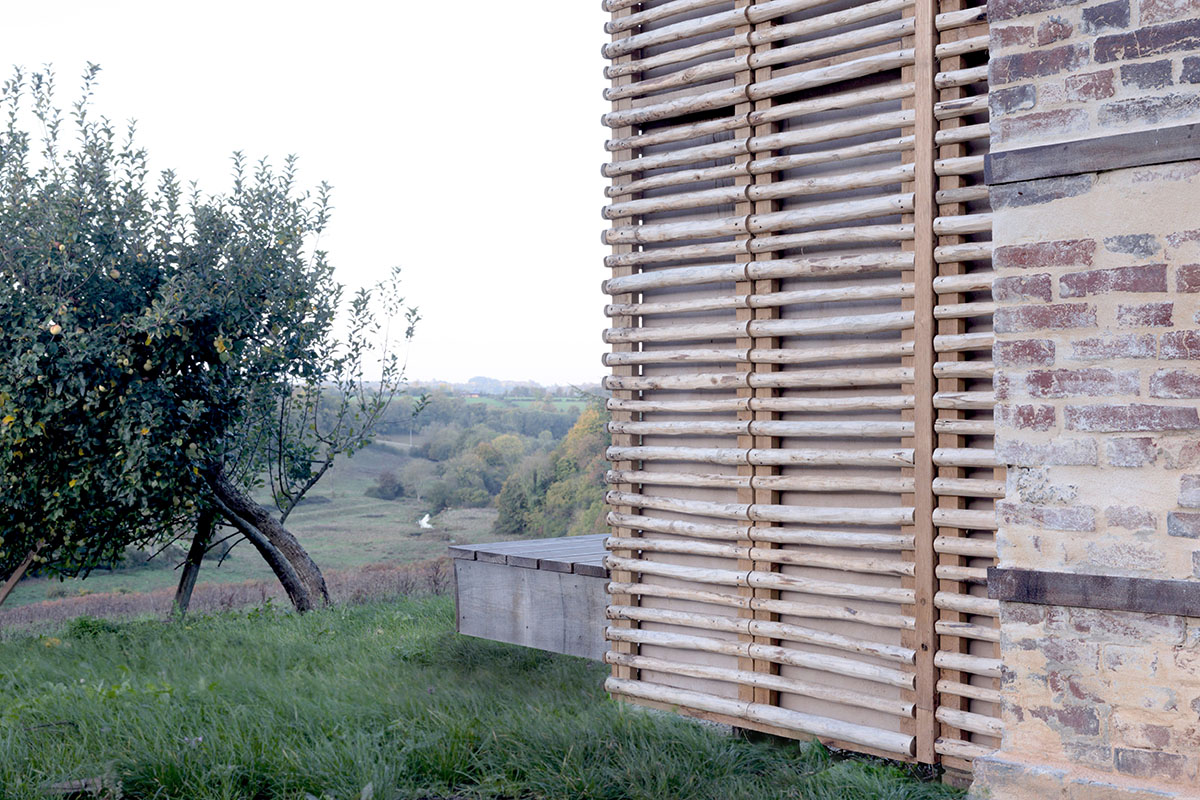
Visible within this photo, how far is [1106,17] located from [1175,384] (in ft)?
3.83

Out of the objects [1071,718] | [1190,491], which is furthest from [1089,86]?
[1071,718]

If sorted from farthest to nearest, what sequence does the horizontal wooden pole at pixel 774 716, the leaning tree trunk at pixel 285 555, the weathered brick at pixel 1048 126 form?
the leaning tree trunk at pixel 285 555 < the horizontal wooden pole at pixel 774 716 < the weathered brick at pixel 1048 126

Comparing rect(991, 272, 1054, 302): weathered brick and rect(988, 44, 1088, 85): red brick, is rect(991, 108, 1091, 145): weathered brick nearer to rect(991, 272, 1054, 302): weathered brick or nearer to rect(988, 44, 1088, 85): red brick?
rect(988, 44, 1088, 85): red brick

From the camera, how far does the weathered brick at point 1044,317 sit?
313cm

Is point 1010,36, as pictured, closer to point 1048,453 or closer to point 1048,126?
point 1048,126

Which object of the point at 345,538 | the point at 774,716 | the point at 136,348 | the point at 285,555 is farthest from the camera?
the point at 345,538

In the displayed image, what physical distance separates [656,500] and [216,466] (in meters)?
6.99

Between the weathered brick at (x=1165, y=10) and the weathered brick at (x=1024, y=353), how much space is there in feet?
3.33

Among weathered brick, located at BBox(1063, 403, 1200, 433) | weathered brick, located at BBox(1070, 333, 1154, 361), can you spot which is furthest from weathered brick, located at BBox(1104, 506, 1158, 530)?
weathered brick, located at BBox(1070, 333, 1154, 361)

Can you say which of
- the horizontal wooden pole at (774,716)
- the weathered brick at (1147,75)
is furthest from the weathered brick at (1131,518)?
the horizontal wooden pole at (774,716)

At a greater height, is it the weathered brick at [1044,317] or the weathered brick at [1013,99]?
the weathered brick at [1013,99]

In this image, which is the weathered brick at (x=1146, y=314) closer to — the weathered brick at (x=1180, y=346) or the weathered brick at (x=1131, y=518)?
the weathered brick at (x=1180, y=346)

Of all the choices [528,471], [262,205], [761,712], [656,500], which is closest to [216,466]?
[262,205]

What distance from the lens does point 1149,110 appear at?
3.05 meters
